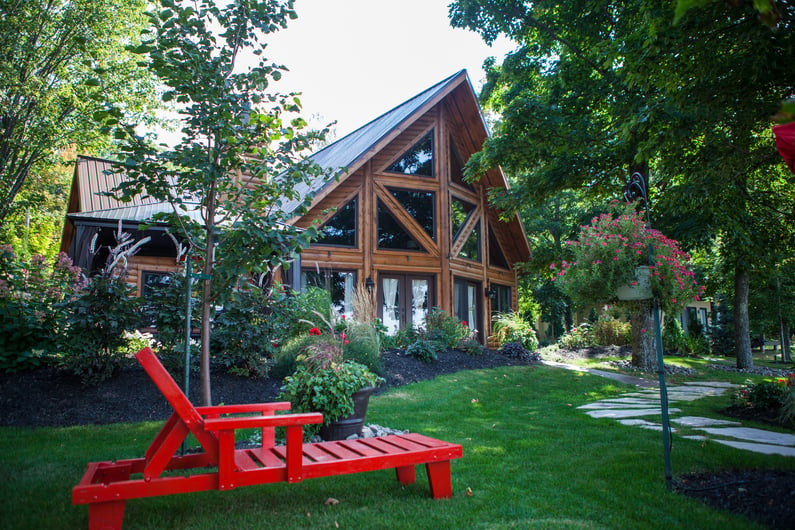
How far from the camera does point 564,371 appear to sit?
9086 millimetres

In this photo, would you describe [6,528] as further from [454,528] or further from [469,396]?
[469,396]

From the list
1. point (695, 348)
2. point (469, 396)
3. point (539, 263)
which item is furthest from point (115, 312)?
point (695, 348)

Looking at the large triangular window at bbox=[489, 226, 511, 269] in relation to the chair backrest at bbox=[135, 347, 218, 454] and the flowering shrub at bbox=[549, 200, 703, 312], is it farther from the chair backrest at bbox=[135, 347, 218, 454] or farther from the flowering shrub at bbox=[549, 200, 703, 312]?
the chair backrest at bbox=[135, 347, 218, 454]

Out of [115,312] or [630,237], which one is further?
[115,312]

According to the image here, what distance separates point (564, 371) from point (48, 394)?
7.80 meters

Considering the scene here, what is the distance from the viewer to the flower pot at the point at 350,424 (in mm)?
4133

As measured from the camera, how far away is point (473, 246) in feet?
44.8

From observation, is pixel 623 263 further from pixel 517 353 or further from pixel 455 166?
pixel 455 166

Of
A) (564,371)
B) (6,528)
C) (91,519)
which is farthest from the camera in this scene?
(564,371)

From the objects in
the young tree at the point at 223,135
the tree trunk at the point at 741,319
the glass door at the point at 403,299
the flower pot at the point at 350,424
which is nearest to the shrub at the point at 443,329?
the glass door at the point at 403,299

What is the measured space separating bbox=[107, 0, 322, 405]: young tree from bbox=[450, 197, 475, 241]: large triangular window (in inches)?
357

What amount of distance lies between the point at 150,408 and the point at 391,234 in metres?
7.37

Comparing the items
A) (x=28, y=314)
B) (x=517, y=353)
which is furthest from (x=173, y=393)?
(x=517, y=353)

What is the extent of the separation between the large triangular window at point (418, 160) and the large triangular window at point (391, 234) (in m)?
1.14
